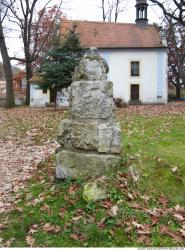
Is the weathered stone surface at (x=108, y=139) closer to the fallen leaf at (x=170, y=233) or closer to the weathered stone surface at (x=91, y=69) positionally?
the weathered stone surface at (x=91, y=69)

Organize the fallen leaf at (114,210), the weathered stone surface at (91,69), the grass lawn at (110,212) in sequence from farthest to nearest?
the weathered stone surface at (91,69) < the fallen leaf at (114,210) < the grass lawn at (110,212)

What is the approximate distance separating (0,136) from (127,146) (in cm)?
553

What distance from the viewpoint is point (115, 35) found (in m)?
33.2

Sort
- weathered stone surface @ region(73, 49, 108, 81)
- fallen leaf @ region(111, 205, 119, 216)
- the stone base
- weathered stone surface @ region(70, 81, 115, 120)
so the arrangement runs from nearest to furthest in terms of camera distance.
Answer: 1. fallen leaf @ region(111, 205, 119, 216)
2. the stone base
3. weathered stone surface @ region(70, 81, 115, 120)
4. weathered stone surface @ region(73, 49, 108, 81)

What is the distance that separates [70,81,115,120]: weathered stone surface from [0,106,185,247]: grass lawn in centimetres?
99

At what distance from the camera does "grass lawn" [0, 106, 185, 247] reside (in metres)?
4.21

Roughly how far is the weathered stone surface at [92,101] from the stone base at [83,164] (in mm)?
667

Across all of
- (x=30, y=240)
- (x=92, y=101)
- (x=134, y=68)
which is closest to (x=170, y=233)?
(x=30, y=240)

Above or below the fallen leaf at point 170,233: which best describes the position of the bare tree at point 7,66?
above

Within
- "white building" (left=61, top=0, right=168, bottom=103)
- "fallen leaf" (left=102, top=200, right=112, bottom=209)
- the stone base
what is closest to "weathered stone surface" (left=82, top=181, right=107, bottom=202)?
"fallen leaf" (left=102, top=200, right=112, bottom=209)

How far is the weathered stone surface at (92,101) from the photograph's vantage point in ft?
18.6

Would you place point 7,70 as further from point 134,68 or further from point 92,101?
point 92,101

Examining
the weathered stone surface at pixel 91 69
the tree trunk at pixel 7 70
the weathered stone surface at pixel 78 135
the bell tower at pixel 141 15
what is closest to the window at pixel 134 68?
the bell tower at pixel 141 15

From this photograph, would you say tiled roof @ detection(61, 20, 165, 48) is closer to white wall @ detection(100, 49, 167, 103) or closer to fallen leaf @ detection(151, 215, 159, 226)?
white wall @ detection(100, 49, 167, 103)
